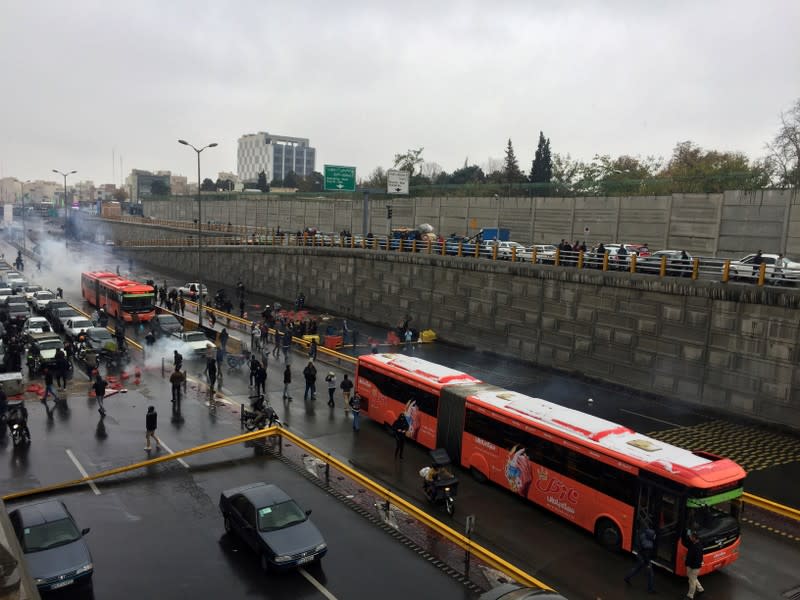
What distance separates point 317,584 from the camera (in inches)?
444

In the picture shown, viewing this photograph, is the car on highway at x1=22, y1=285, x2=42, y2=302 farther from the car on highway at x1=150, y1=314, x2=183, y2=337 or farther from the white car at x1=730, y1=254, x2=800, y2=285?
the white car at x1=730, y1=254, x2=800, y2=285

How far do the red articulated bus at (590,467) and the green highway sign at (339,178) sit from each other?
29898 millimetres

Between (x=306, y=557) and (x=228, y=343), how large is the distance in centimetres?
2054

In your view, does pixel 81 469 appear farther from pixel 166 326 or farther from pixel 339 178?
pixel 339 178

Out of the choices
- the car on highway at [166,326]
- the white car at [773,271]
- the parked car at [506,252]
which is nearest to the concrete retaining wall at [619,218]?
the parked car at [506,252]

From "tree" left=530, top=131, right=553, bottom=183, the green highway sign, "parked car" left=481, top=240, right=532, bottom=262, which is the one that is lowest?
"parked car" left=481, top=240, right=532, bottom=262

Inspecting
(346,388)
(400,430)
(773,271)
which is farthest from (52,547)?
(773,271)

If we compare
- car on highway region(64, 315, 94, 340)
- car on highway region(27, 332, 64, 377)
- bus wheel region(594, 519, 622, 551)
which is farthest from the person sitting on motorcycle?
bus wheel region(594, 519, 622, 551)

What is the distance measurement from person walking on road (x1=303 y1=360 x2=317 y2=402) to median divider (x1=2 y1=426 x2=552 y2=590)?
4.12m

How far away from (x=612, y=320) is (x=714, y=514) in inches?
624

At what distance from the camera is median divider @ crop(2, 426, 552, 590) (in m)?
11.1

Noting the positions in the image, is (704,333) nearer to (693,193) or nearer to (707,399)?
(707,399)

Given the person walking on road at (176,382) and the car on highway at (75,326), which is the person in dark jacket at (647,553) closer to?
the person walking on road at (176,382)

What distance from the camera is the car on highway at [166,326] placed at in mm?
32812
